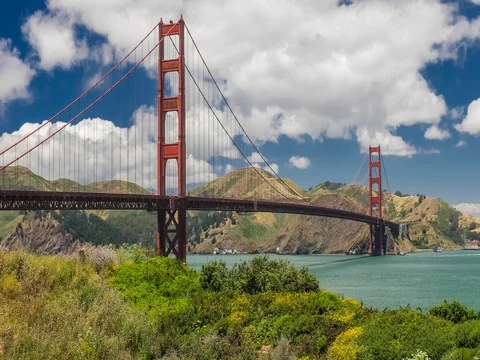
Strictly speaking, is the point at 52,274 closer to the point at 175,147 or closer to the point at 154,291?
the point at 154,291

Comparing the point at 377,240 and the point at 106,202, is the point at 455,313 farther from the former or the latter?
the point at 377,240

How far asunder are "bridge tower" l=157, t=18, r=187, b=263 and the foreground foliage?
3464 centimetres

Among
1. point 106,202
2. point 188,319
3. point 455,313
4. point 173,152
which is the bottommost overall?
point 188,319

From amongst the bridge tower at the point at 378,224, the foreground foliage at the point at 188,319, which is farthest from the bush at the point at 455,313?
the bridge tower at the point at 378,224

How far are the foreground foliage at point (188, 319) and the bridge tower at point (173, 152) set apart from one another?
34.6 m

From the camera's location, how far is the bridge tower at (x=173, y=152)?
6373 centimetres

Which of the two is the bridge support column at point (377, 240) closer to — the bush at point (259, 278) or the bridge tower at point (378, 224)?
the bridge tower at point (378, 224)

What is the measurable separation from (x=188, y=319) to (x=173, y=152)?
4468 centimetres

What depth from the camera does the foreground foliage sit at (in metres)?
16.5

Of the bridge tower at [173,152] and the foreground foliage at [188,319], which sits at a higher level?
the bridge tower at [173,152]

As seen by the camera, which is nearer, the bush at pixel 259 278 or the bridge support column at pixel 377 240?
the bush at pixel 259 278

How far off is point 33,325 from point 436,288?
54.5 metres

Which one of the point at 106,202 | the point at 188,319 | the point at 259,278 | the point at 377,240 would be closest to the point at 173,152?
the point at 106,202

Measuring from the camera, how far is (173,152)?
216 feet
